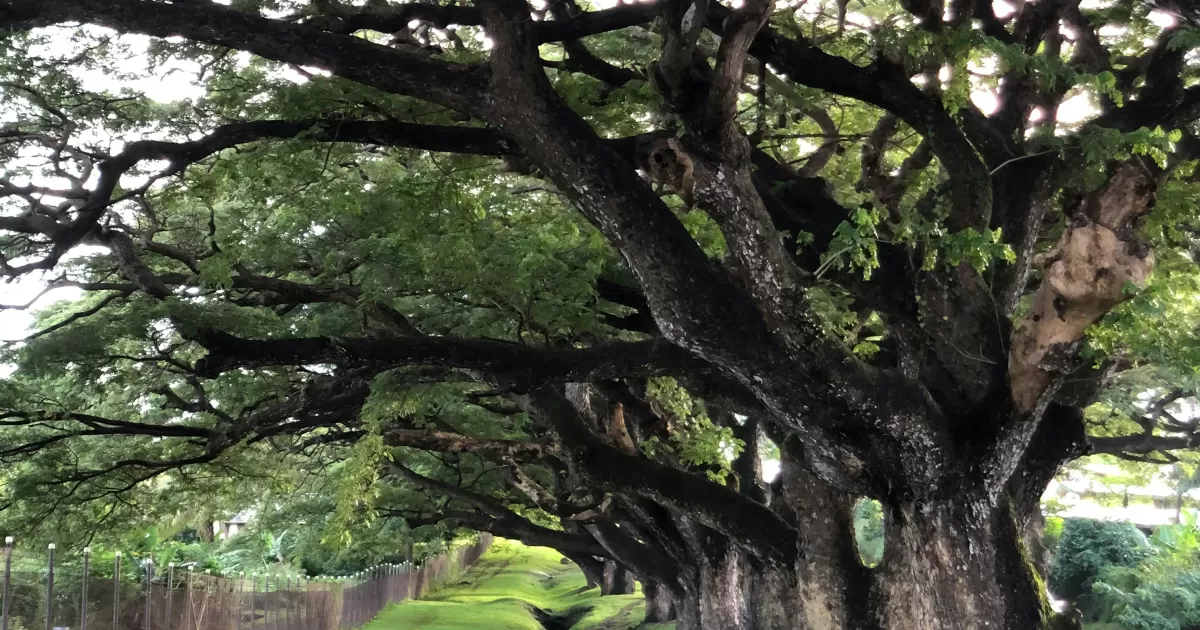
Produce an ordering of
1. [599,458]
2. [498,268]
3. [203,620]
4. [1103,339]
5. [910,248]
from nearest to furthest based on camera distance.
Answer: [1103,339], [910,248], [498,268], [599,458], [203,620]

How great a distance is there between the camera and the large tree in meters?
6.39

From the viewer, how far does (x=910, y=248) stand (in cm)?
676

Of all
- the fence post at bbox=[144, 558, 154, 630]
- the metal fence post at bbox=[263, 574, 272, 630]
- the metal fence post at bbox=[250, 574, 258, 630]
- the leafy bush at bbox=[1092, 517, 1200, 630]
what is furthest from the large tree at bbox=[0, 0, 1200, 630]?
the leafy bush at bbox=[1092, 517, 1200, 630]

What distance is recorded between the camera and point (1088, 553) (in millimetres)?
20062

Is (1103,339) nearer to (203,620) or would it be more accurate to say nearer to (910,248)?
(910,248)

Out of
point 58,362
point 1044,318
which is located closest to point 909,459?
point 1044,318

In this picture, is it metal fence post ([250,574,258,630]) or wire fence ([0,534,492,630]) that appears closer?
wire fence ([0,534,492,630])

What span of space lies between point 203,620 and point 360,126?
8.48 meters

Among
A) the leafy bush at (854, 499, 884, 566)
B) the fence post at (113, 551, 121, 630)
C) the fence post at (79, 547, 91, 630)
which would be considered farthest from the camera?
the leafy bush at (854, 499, 884, 566)

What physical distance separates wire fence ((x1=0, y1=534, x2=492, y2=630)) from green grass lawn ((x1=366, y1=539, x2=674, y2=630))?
340 centimetres

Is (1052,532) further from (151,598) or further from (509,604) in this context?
(151,598)

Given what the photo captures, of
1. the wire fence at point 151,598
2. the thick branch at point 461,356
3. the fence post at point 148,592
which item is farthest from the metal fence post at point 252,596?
the thick branch at point 461,356

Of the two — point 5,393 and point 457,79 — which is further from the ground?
point 457,79

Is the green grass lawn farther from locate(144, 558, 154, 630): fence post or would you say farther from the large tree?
the large tree
